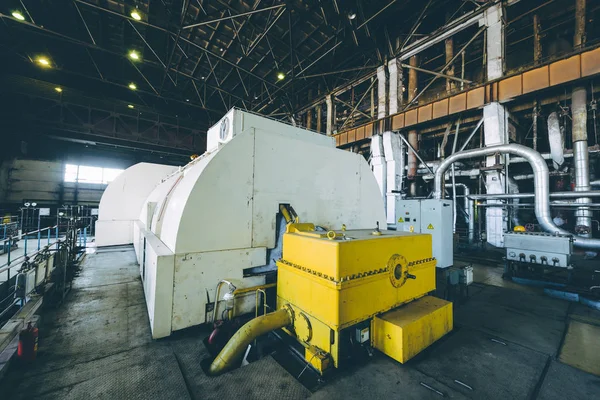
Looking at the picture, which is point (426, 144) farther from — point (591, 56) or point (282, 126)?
point (282, 126)

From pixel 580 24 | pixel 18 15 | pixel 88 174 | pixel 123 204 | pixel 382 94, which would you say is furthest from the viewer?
pixel 88 174

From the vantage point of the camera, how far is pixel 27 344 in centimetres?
223

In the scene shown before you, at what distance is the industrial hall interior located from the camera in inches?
86.7

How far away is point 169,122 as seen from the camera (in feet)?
44.4

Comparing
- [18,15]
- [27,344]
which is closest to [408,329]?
[27,344]

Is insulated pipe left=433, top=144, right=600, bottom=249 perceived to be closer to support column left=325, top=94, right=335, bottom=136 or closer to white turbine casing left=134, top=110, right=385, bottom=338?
white turbine casing left=134, top=110, right=385, bottom=338

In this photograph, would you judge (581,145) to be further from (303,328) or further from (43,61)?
(43,61)

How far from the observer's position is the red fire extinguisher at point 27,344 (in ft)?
7.26

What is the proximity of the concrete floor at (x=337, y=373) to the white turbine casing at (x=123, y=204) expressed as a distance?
5.95 meters

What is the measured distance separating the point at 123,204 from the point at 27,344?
7495 mm

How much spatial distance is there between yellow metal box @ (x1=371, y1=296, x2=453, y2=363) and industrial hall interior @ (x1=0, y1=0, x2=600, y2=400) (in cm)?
3

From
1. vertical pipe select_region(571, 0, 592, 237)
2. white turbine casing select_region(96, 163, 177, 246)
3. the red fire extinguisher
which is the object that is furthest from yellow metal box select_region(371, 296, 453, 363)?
white turbine casing select_region(96, 163, 177, 246)

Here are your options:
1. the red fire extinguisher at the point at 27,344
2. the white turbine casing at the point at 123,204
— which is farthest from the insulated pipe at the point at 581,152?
the white turbine casing at the point at 123,204

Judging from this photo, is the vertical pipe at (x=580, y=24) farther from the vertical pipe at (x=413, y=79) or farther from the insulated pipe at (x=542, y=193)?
the vertical pipe at (x=413, y=79)
